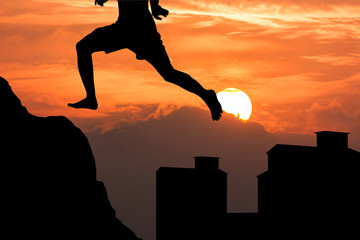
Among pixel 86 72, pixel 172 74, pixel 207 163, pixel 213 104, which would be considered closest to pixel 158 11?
pixel 172 74

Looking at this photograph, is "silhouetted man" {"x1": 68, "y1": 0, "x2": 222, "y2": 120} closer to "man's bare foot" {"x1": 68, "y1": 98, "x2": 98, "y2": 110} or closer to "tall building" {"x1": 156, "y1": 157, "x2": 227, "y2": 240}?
"man's bare foot" {"x1": 68, "y1": 98, "x2": 98, "y2": 110}

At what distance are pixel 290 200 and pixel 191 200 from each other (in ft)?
21.4

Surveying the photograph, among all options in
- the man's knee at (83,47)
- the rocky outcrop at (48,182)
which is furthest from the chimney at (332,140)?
the man's knee at (83,47)

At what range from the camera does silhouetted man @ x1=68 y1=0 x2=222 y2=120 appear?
12781mm

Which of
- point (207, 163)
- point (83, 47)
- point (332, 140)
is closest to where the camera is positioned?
point (83, 47)

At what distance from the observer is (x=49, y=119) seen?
1480 centimetres

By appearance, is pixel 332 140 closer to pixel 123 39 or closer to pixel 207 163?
pixel 207 163

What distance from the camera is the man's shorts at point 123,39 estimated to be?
12.8m

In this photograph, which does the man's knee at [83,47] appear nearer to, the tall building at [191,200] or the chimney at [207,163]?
the tall building at [191,200]

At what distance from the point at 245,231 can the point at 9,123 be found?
3905cm

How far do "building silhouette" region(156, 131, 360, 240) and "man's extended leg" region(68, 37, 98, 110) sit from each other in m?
39.1

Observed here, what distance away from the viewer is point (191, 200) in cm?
5450

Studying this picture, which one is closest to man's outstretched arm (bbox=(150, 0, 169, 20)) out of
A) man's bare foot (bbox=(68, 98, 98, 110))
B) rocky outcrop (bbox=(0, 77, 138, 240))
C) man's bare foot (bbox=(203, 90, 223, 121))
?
man's bare foot (bbox=(203, 90, 223, 121))

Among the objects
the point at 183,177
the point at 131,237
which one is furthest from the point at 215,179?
the point at 131,237
